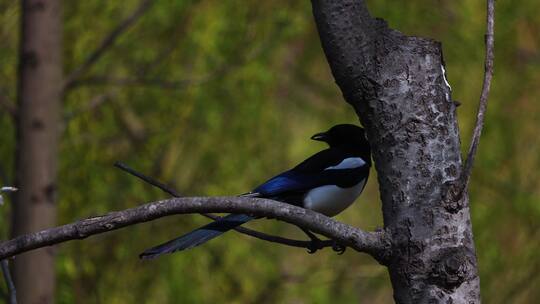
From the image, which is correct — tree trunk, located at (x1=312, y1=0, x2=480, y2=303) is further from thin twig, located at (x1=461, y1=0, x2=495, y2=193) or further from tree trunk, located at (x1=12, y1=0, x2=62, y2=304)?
tree trunk, located at (x1=12, y1=0, x2=62, y2=304)

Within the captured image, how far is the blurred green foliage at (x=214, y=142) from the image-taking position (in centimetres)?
694

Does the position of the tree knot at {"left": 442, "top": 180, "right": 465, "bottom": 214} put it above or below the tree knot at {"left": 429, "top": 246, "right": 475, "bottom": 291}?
above

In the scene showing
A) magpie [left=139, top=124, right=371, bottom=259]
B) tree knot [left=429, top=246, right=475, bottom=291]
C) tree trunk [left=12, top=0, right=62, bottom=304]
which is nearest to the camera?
tree knot [left=429, top=246, right=475, bottom=291]

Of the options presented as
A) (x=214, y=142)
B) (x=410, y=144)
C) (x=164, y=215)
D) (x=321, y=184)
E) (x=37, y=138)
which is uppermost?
(x=410, y=144)

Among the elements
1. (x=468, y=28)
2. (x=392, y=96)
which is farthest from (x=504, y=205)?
(x=392, y=96)

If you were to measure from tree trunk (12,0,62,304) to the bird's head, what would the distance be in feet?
4.70

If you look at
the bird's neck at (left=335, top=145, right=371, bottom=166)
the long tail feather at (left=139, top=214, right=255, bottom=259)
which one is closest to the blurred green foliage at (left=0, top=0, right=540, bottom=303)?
the bird's neck at (left=335, top=145, right=371, bottom=166)

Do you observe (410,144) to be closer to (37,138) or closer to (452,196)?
(452,196)

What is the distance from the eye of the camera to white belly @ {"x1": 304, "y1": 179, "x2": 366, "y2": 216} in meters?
4.72

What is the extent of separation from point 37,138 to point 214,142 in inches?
93.3

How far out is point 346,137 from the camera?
18.1 ft

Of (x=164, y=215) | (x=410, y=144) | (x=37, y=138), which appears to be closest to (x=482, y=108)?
(x=410, y=144)

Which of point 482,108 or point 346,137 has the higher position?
point 482,108

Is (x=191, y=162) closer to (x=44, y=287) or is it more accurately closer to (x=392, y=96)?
(x=44, y=287)
